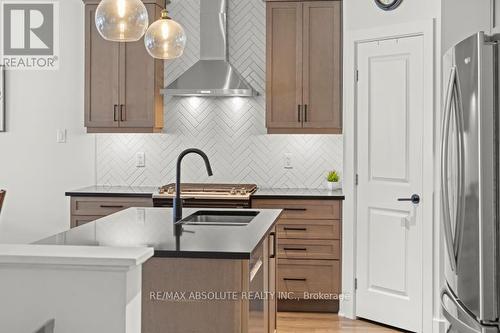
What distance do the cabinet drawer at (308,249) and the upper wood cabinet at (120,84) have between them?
59.1 inches

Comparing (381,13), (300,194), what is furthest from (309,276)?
(381,13)

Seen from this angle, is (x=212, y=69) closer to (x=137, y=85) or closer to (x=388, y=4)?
(x=137, y=85)

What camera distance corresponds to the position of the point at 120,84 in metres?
5.48

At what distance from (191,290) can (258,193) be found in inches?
102

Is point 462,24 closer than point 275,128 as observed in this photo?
Yes

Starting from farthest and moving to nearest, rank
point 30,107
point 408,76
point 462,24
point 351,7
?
1. point 30,107
2. point 351,7
3. point 408,76
4. point 462,24

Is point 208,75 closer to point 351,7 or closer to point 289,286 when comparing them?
point 351,7

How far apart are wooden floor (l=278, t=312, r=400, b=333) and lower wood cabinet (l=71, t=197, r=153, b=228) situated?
1.42 meters

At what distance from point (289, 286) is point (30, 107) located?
2.68 meters

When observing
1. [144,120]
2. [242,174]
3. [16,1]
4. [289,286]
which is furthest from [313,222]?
[16,1]

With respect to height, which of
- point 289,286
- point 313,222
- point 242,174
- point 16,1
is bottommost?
point 289,286

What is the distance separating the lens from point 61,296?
1.73 m

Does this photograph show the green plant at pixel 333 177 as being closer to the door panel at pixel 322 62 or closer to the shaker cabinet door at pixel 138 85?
the door panel at pixel 322 62

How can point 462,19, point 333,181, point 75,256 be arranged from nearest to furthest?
point 75,256
point 462,19
point 333,181
